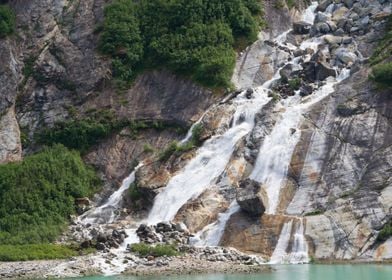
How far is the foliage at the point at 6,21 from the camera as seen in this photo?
6826 cm

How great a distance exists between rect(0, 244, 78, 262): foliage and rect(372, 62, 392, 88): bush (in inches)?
896

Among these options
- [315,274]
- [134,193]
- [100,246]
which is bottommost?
[100,246]

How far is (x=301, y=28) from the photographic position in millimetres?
68500

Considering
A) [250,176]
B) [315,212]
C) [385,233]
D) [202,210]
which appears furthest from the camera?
[250,176]

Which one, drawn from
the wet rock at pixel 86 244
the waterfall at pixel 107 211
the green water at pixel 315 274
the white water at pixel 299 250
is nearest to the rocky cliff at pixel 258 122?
the white water at pixel 299 250

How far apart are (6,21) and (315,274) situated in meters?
41.8

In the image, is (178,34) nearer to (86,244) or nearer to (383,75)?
(383,75)

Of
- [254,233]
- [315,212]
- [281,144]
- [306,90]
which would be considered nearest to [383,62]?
[306,90]

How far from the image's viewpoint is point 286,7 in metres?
71.5

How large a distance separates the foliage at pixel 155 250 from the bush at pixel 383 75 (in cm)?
1836

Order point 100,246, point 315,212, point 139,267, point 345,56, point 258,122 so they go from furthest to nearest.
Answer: point 345,56 < point 258,122 < point 100,246 < point 315,212 < point 139,267

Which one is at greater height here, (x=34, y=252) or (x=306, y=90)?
(x=306, y=90)

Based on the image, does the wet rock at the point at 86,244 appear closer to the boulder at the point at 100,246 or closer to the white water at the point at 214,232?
the boulder at the point at 100,246

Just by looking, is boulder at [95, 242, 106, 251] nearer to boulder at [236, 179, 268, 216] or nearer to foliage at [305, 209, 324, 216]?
boulder at [236, 179, 268, 216]
